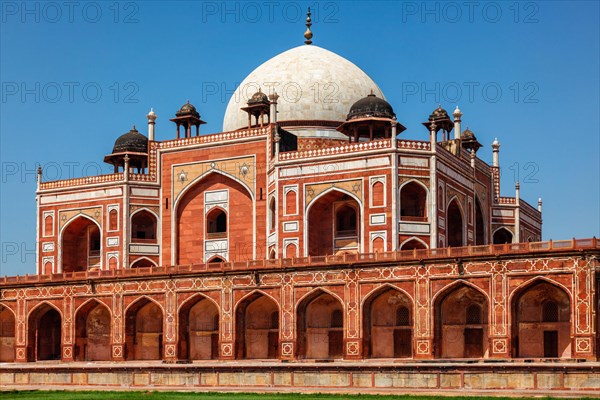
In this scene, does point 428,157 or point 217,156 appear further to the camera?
point 217,156

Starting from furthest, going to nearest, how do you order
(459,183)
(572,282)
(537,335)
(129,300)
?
1. (459,183)
2. (129,300)
3. (537,335)
4. (572,282)

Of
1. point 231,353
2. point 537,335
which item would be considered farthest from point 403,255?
point 231,353

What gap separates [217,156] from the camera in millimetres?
41438

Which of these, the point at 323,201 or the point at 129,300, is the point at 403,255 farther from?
the point at 129,300

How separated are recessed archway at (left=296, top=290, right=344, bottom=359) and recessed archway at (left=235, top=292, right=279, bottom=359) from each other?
1.69m

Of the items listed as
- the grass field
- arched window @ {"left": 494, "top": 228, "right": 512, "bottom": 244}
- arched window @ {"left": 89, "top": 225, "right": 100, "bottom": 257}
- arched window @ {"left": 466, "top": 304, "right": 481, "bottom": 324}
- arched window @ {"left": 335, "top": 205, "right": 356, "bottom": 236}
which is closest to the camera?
the grass field

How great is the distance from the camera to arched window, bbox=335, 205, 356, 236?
38453 millimetres

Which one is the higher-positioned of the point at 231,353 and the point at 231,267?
the point at 231,267

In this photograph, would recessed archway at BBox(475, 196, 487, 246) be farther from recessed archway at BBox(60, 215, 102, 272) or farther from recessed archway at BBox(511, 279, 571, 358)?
recessed archway at BBox(60, 215, 102, 272)

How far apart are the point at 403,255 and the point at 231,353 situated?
679 cm

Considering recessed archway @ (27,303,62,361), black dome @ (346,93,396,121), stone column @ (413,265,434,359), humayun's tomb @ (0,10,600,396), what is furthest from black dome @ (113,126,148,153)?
stone column @ (413,265,434,359)

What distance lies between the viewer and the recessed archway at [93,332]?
38.6 meters

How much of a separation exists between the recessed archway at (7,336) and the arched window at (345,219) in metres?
13.0

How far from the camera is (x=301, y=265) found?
112 feet
